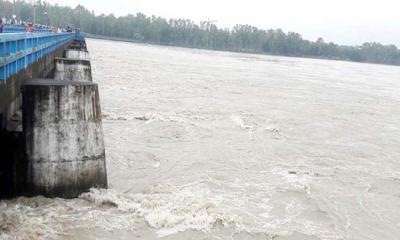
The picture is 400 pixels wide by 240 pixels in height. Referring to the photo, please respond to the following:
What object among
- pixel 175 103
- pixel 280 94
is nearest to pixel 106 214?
pixel 175 103

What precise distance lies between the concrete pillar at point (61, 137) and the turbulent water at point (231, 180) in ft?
1.19

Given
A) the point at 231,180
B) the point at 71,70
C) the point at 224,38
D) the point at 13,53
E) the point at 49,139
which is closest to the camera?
the point at 13,53

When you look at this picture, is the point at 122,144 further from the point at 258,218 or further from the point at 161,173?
the point at 258,218

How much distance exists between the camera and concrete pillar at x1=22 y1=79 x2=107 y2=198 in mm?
10000

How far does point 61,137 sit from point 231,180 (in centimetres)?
518

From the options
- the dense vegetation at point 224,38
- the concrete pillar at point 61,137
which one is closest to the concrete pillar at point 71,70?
the concrete pillar at point 61,137

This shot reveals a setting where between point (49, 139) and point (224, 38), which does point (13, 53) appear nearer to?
point (49, 139)

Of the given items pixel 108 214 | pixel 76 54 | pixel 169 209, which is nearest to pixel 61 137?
pixel 108 214

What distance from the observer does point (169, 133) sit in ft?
63.1

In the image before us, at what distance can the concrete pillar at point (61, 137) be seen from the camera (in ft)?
32.8

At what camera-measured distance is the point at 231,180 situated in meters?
13.5

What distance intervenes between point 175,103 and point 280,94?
38.0 feet

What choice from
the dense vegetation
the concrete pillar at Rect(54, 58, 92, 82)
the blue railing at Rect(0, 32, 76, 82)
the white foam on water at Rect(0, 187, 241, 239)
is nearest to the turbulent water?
the white foam on water at Rect(0, 187, 241, 239)

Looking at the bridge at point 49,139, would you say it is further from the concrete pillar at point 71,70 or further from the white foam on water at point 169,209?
the concrete pillar at point 71,70
